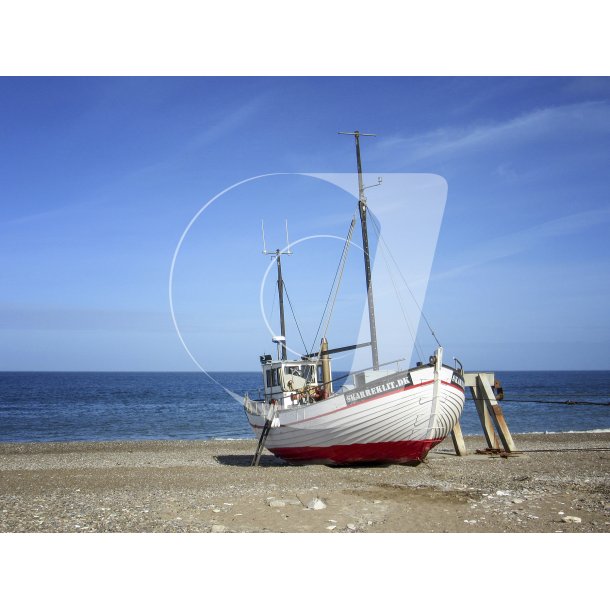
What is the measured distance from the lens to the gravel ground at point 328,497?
→ 1103 centimetres

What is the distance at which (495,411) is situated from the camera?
73.6 feet

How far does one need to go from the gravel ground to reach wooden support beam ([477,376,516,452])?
28.0 inches

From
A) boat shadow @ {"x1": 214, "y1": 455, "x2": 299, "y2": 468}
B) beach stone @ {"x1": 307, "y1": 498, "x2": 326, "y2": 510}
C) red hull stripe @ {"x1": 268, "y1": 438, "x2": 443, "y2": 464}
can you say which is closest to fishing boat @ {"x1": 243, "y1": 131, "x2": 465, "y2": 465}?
red hull stripe @ {"x1": 268, "y1": 438, "x2": 443, "y2": 464}

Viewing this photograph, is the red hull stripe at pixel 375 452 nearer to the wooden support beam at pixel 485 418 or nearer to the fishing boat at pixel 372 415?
the fishing boat at pixel 372 415

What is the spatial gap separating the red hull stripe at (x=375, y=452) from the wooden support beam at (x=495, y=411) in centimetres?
422

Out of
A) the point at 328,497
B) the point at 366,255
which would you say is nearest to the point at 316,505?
the point at 328,497

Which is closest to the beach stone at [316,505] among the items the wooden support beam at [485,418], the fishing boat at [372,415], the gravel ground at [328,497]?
the gravel ground at [328,497]

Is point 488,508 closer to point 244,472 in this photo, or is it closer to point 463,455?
point 244,472

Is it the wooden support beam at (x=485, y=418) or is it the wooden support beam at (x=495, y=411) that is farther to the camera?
the wooden support beam at (x=485, y=418)

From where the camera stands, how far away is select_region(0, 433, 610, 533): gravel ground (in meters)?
11.0

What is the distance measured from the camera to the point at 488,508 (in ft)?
39.3

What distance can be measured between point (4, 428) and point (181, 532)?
143ft

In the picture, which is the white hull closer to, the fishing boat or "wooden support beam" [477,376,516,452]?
the fishing boat
